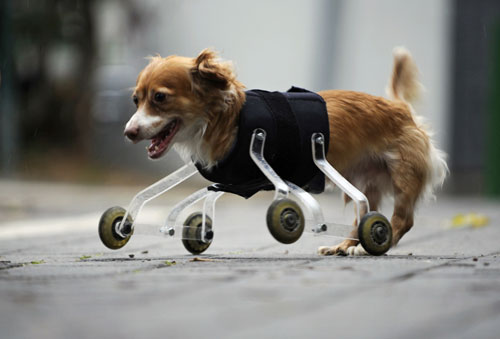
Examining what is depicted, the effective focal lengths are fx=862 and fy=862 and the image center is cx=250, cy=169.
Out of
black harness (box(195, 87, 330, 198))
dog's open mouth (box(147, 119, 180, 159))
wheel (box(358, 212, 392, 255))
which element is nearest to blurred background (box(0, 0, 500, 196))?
black harness (box(195, 87, 330, 198))

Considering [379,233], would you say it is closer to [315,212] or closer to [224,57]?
[315,212]

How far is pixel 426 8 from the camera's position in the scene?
11789 mm

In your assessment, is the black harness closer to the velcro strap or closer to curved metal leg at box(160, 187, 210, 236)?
the velcro strap

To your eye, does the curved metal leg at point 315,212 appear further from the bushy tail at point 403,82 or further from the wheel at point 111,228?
the bushy tail at point 403,82

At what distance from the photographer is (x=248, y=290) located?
Result: 10.3 ft

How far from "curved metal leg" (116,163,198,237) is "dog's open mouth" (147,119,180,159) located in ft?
0.86

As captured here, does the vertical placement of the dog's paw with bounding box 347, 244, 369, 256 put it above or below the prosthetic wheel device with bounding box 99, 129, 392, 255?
below

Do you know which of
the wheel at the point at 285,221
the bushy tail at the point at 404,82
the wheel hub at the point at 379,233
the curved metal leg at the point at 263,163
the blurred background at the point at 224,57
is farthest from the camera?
the blurred background at the point at 224,57

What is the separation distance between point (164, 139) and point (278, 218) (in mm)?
727

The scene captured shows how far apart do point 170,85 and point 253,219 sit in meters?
4.03

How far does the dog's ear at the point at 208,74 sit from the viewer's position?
424cm

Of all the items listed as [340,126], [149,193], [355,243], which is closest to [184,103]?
[149,193]

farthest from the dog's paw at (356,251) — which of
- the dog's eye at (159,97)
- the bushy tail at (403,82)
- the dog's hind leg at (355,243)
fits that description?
the dog's eye at (159,97)

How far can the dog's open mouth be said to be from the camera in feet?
13.9
